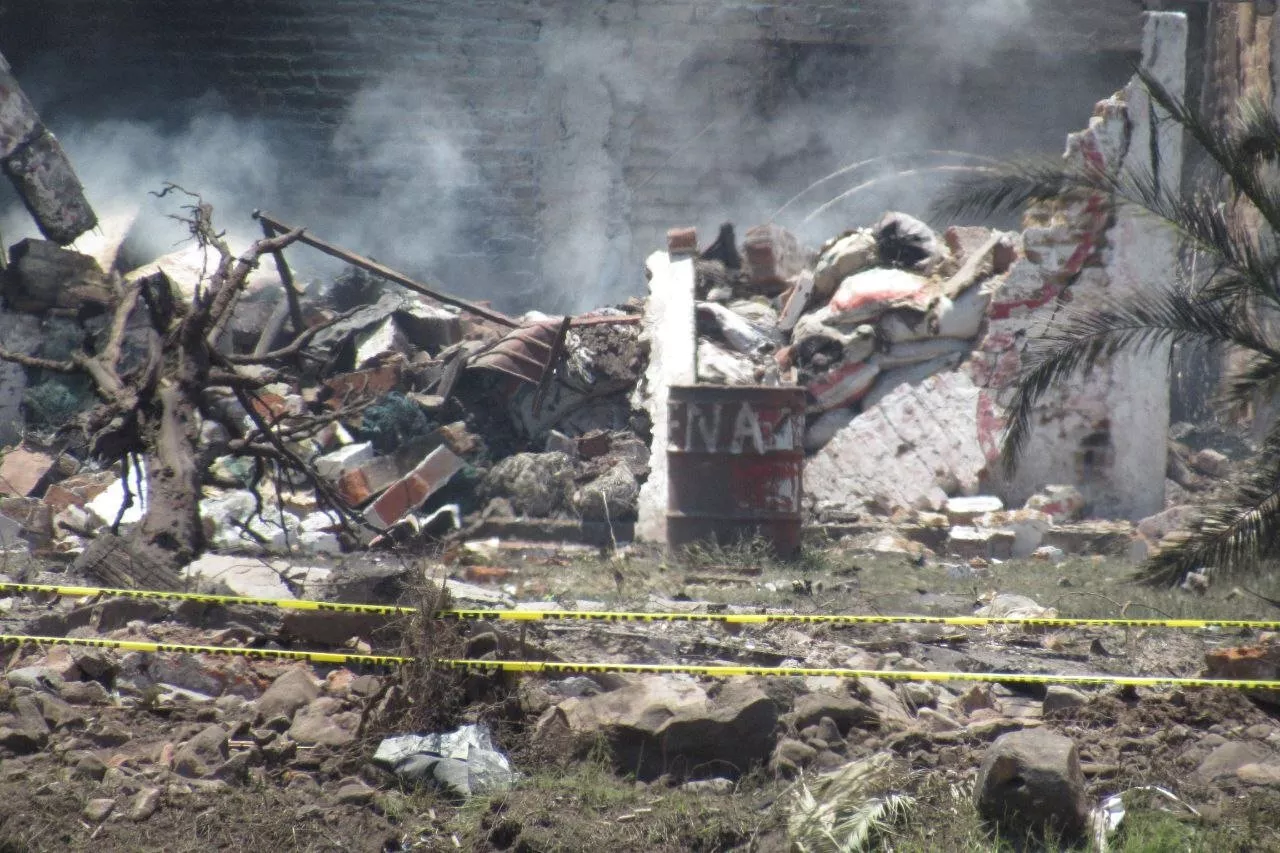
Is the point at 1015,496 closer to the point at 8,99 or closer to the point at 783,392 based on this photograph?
the point at 783,392

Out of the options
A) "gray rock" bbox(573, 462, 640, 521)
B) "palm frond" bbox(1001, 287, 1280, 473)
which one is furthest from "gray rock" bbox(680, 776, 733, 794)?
"gray rock" bbox(573, 462, 640, 521)

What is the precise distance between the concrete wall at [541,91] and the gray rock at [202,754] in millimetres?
9350

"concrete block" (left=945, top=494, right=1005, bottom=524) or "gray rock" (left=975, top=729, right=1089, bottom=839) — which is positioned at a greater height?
"concrete block" (left=945, top=494, right=1005, bottom=524)

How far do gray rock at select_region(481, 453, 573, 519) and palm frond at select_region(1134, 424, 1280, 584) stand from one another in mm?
4123

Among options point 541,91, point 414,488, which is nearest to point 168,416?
point 414,488

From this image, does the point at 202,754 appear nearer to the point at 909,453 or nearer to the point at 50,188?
the point at 909,453

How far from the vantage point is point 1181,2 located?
12211mm

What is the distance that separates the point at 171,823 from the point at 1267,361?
16.1 feet

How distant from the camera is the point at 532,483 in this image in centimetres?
864

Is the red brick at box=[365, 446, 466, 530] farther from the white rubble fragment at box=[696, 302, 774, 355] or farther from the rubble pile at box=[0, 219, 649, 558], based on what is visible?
the white rubble fragment at box=[696, 302, 774, 355]

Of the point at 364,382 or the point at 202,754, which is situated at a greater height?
the point at 364,382

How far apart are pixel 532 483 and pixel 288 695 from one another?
4.33 metres

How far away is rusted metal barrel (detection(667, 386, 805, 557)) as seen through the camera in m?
7.77

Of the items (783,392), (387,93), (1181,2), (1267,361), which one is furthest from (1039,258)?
(387,93)
